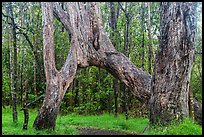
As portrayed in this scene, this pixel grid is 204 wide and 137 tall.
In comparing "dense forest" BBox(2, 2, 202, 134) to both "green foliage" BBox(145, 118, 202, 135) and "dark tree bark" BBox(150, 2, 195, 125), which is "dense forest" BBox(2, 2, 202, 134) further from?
"green foliage" BBox(145, 118, 202, 135)

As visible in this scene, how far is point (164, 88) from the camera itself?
8781mm

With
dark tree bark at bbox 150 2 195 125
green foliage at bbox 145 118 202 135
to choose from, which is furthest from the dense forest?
green foliage at bbox 145 118 202 135

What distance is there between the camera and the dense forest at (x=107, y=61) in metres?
8.66

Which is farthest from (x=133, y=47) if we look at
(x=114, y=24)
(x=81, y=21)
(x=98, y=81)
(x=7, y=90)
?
(x=7, y=90)

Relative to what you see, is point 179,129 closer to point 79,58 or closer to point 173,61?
point 173,61

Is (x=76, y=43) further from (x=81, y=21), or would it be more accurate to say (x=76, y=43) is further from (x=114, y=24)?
(x=114, y=24)

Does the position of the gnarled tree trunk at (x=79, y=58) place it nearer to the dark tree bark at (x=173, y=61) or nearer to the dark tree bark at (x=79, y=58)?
the dark tree bark at (x=79, y=58)

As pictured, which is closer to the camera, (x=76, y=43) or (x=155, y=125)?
(x=155, y=125)

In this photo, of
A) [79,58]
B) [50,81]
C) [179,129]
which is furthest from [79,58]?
[179,129]

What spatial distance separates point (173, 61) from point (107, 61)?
3.31 meters

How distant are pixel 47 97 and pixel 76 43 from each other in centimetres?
217

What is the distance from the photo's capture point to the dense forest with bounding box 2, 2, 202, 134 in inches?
341

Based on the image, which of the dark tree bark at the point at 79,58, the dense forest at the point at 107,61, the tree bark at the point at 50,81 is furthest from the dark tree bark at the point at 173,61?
the tree bark at the point at 50,81

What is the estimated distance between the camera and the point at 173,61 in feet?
28.1
